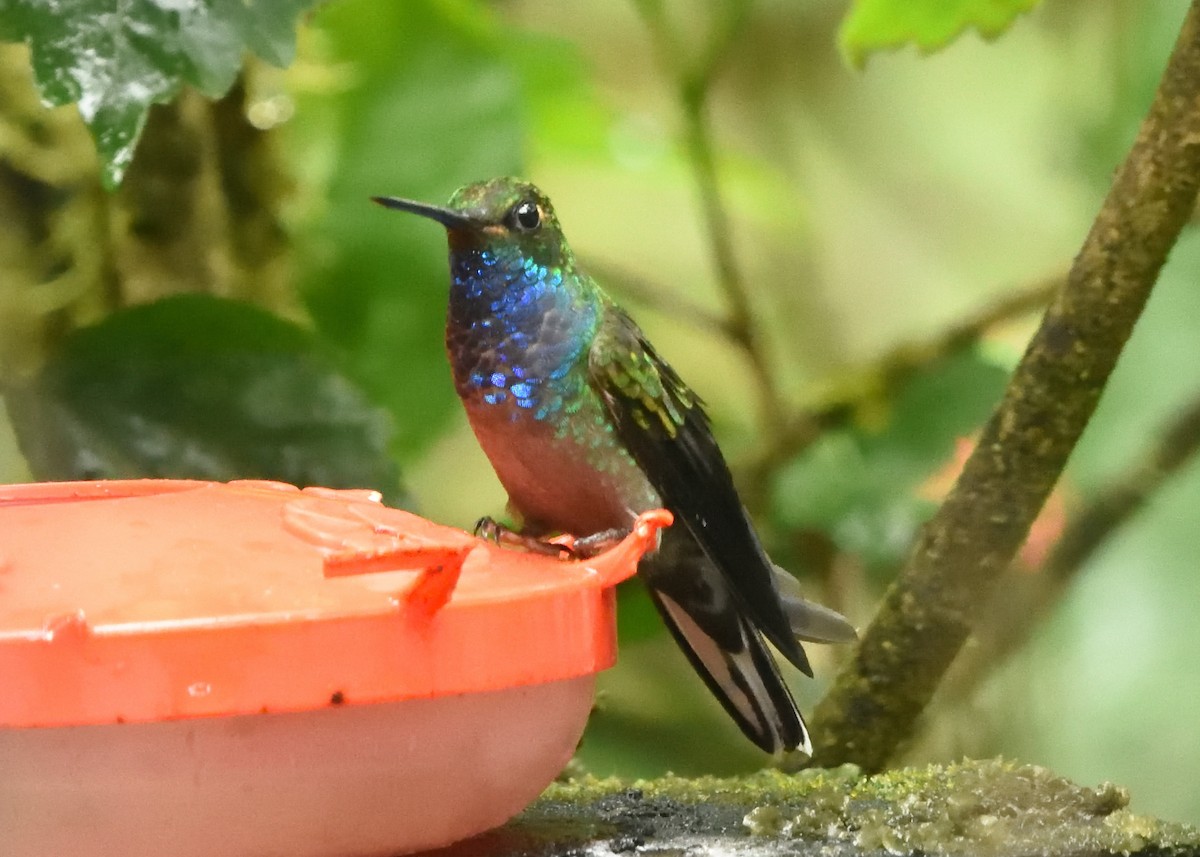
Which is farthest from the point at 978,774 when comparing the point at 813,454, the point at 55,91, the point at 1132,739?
the point at 1132,739

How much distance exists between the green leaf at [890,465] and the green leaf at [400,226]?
562 mm

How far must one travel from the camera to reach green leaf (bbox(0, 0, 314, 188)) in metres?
1.16

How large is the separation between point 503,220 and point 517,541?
26cm

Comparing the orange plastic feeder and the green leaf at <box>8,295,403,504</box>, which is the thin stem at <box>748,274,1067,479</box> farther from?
the orange plastic feeder

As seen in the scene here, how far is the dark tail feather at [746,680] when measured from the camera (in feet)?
3.84

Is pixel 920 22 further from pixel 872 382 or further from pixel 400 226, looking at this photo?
pixel 872 382

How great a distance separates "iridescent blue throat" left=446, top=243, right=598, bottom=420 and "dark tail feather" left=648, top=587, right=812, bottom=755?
237 millimetres

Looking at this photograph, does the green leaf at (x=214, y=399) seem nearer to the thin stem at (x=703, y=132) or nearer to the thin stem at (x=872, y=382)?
the thin stem at (x=703, y=132)

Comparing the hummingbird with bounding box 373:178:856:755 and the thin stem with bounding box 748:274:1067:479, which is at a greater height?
the hummingbird with bounding box 373:178:856:755

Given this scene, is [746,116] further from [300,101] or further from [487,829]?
[487,829]

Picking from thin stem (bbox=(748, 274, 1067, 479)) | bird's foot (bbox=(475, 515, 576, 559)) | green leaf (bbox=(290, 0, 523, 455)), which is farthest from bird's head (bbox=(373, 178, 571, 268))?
thin stem (bbox=(748, 274, 1067, 479))

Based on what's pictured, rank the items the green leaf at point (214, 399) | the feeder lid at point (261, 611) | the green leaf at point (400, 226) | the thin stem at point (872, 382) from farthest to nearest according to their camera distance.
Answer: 1. the thin stem at point (872, 382)
2. the green leaf at point (400, 226)
3. the green leaf at point (214, 399)
4. the feeder lid at point (261, 611)

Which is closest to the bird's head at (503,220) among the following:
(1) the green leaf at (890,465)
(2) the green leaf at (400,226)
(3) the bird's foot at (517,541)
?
(3) the bird's foot at (517,541)

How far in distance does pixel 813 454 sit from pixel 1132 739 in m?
1.54
